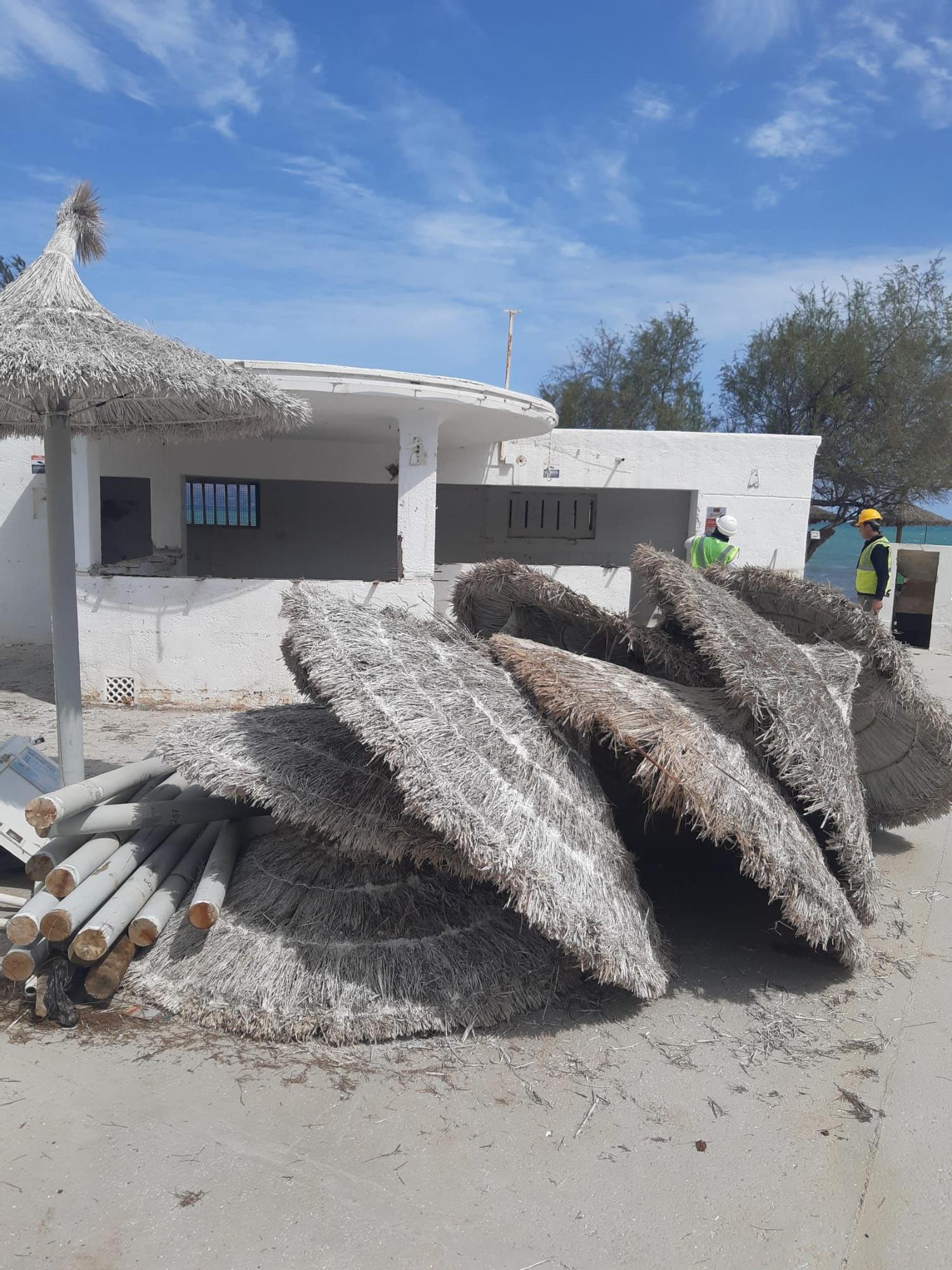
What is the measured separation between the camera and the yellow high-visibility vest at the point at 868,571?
7.82 meters

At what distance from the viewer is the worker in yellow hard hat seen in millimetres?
7766

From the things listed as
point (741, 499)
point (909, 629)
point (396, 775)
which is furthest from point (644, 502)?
point (396, 775)

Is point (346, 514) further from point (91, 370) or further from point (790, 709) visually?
point (790, 709)

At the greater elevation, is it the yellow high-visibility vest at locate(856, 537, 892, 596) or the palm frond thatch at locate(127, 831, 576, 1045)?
the yellow high-visibility vest at locate(856, 537, 892, 596)

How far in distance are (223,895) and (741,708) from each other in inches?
91.9

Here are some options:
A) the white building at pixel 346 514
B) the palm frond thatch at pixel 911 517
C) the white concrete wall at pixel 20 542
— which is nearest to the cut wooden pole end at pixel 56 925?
the white building at pixel 346 514

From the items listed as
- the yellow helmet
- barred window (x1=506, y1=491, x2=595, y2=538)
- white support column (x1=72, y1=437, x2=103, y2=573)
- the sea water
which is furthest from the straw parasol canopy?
white support column (x1=72, y1=437, x2=103, y2=573)

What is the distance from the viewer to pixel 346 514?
15531 millimetres

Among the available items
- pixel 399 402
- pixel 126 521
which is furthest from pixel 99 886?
pixel 126 521

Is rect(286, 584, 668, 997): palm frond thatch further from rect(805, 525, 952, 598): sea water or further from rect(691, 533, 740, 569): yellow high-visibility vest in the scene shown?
rect(805, 525, 952, 598): sea water

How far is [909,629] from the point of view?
47.8 ft

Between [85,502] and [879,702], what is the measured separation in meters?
7.11

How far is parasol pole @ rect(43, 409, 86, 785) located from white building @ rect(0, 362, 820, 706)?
2.04 meters

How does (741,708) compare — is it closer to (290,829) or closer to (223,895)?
(290,829)
